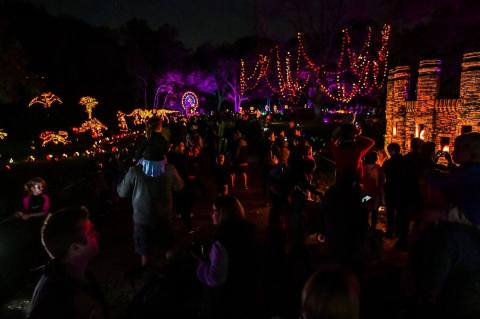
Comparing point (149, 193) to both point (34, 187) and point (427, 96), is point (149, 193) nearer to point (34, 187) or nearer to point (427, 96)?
point (34, 187)

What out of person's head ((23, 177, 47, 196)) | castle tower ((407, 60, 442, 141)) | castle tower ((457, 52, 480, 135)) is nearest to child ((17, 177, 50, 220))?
person's head ((23, 177, 47, 196))

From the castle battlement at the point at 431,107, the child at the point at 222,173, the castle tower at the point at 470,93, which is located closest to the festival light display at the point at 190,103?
the castle battlement at the point at 431,107

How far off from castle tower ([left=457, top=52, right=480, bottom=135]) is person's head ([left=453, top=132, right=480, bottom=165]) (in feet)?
21.3

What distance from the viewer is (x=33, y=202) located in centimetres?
603

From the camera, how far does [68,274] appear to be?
6.80 feet

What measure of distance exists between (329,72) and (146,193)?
31572mm

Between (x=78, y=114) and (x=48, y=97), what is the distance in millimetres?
4700

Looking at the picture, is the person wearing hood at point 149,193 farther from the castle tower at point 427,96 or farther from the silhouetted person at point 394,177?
the castle tower at point 427,96

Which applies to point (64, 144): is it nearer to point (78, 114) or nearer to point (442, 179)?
point (78, 114)

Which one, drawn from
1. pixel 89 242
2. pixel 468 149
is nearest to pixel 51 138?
pixel 89 242

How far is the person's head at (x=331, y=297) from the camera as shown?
1.72 meters

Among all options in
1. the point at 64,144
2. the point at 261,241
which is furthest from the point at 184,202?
the point at 64,144

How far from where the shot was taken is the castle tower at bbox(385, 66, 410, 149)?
11.1m

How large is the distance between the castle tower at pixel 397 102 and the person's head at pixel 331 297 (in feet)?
33.8
